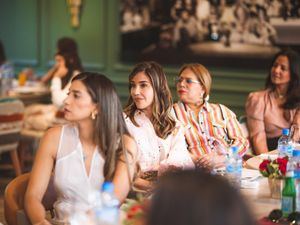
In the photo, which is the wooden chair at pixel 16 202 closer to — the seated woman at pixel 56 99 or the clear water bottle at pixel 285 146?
the clear water bottle at pixel 285 146

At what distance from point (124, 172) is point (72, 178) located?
24 centimetres

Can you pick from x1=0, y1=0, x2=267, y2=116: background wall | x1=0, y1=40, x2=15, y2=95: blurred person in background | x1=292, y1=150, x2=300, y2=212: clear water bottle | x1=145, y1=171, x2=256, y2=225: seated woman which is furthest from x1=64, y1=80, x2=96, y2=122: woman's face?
x1=0, y1=40, x2=15, y2=95: blurred person in background

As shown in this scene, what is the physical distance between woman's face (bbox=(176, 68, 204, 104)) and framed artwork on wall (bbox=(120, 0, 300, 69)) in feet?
7.84

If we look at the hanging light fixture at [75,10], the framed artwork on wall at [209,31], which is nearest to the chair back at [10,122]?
the framed artwork on wall at [209,31]

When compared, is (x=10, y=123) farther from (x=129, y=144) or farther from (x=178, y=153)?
(x=129, y=144)

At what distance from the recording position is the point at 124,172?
3.13 m

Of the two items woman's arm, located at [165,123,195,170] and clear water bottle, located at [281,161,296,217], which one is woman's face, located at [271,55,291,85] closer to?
woman's arm, located at [165,123,195,170]

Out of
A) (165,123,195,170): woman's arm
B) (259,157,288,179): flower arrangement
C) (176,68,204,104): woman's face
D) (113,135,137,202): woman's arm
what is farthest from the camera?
(176,68,204,104): woman's face

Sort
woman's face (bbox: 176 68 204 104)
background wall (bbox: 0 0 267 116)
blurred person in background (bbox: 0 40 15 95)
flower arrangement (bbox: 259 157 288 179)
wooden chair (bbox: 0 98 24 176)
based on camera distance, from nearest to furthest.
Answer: flower arrangement (bbox: 259 157 288 179)
woman's face (bbox: 176 68 204 104)
wooden chair (bbox: 0 98 24 176)
background wall (bbox: 0 0 267 116)
blurred person in background (bbox: 0 40 15 95)

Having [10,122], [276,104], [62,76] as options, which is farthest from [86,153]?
[62,76]

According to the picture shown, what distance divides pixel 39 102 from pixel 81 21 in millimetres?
1139

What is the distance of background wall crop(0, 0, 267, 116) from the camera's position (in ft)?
23.2

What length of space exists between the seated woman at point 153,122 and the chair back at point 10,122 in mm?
2401

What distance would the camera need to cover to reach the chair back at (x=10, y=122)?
20.3 feet
